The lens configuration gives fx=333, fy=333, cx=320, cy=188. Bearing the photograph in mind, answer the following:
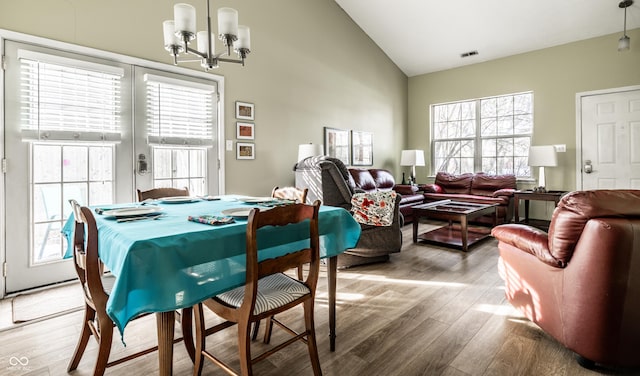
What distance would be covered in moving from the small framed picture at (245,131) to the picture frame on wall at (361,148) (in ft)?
7.19

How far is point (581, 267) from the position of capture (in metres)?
1.63

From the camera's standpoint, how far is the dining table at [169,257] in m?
1.10

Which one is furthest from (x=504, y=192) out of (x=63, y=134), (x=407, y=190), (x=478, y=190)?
(x=63, y=134)

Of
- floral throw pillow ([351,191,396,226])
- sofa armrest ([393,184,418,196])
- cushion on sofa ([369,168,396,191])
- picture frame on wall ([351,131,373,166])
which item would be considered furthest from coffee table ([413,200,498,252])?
picture frame on wall ([351,131,373,166])

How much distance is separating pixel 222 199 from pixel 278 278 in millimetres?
896

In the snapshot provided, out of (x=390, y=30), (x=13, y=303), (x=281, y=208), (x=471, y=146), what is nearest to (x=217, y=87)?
(x=13, y=303)

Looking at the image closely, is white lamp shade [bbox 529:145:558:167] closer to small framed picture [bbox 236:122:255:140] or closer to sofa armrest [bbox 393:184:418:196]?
sofa armrest [bbox 393:184:418:196]

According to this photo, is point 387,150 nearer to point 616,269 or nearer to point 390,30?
point 390,30

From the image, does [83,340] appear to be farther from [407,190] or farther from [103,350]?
[407,190]

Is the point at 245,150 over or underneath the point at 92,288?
over

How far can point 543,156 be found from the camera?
16.8 feet

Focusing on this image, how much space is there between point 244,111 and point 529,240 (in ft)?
10.8

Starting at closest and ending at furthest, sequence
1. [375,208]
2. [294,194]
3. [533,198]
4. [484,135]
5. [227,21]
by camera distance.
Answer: [227,21], [294,194], [375,208], [533,198], [484,135]

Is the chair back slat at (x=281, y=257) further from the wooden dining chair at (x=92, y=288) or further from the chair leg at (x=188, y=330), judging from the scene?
the wooden dining chair at (x=92, y=288)
